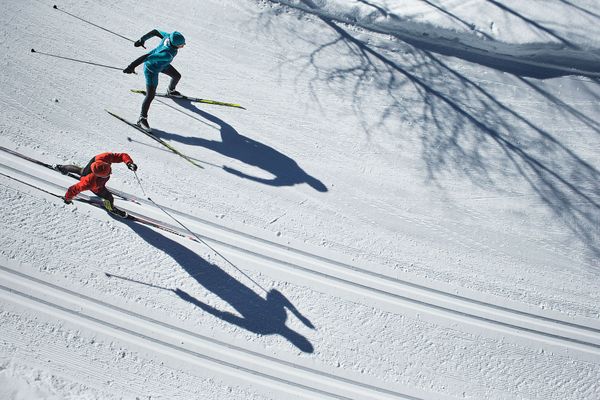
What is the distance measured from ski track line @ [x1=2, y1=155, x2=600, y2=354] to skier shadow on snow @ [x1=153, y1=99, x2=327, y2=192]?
97 cm

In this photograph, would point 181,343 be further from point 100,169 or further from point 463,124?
point 463,124

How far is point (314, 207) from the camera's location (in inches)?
239

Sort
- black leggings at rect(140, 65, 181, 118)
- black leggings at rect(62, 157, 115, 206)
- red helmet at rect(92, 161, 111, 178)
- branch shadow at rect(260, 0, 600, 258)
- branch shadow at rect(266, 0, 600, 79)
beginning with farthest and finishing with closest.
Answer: branch shadow at rect(266, 0, 600, 79) < branch shadow at rect(260, 0, 600, 258) < black leggings at rect(140, 65, 181, 118) < black leggings at rect(62, 157, 115, 206) < red helmet at rect(92, 161, 111, 178)

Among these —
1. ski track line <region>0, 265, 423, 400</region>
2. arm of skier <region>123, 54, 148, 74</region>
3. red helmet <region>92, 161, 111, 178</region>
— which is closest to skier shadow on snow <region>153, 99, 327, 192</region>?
arm of skier <region>123, 54, 148, 74</region>

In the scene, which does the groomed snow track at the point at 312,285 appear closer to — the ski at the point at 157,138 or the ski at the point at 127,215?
the ski at the point at 127,215

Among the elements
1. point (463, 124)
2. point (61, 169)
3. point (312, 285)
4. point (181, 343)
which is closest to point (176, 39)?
point (61, 169)

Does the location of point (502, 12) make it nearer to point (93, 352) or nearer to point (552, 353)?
point (552, 353)

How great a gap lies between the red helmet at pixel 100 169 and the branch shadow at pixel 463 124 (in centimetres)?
351

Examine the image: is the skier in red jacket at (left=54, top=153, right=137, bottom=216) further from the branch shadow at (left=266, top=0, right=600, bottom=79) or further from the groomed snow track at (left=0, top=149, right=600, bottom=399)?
the branch shadow at (left=266, top=0, right=600, bottom=79)

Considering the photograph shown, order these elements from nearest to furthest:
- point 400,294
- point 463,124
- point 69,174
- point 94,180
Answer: point 94,180, point 69,174, point 400,294, point 463,124

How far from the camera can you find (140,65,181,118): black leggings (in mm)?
5867

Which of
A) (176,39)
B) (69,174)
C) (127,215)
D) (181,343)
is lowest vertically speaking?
(181,343)

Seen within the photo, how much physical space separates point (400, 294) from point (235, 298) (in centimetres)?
232

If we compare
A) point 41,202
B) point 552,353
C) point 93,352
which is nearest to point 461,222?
point 552,353
